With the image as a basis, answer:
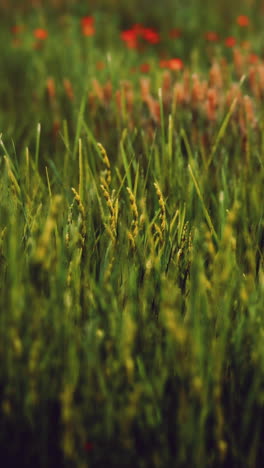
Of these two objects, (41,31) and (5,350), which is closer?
(5,350)

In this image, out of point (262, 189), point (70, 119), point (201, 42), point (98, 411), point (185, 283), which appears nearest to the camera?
point (98, 411)

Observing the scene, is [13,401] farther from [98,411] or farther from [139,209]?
[139,209]

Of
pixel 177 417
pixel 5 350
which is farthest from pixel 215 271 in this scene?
pixel 5 350

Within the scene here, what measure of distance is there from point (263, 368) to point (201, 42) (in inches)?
150

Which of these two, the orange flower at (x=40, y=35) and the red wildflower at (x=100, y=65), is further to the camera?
the orange flower at (x=40, y=35)

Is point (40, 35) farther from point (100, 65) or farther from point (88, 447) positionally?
point (88, 447)

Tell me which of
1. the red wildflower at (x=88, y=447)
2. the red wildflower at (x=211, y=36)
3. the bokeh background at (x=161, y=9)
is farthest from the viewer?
the bokeh background at (x=161, y=9)

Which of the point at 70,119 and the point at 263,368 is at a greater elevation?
the point at 263,368

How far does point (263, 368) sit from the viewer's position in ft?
4.21

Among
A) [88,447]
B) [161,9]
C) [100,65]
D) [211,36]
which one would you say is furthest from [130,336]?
[161,9]

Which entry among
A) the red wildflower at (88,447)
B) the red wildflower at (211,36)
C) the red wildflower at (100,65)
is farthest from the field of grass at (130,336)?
the red wildflower at (211,36)

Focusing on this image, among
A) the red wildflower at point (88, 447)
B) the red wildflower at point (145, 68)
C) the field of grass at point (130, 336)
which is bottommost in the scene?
the red wildflower at point (145, 68)

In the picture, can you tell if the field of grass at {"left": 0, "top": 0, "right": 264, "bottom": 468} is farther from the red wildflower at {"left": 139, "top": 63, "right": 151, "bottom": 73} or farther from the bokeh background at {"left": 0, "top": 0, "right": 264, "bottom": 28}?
the bokeh background at {"left": 0, "top": 0, "right": 264, "bottom": 28}

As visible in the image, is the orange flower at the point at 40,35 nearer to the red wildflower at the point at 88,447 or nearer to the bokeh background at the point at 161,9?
the bokeh background at the point at 161,9
